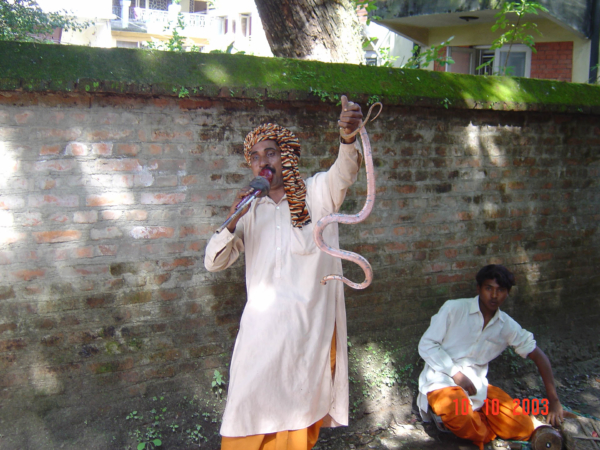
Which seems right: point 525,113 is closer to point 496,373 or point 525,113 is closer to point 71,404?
point 496,373

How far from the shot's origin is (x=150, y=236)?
317 cm

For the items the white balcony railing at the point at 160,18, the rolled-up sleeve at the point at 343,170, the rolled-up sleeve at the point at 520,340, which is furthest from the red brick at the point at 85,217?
the white balcony railing at the point at 160,18

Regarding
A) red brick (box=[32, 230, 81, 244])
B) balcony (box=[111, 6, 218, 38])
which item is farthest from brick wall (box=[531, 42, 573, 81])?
balcony (box=[111, 6, 218, 38])

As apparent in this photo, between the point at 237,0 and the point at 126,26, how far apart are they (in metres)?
6.26

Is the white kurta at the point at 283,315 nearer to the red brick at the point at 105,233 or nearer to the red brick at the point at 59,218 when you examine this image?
the red brick at the point at 105,233

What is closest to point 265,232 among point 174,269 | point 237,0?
point 174,269

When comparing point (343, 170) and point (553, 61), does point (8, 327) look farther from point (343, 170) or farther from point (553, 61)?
point (553, 61)

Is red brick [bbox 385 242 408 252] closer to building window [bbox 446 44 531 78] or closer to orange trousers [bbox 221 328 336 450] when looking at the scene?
orange trousers [bbox 221 328 336 450]

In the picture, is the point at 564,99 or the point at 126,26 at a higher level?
the point at 126,26

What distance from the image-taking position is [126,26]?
29312mm

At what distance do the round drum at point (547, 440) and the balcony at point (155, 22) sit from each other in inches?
1160

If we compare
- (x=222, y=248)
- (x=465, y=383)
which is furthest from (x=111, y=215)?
(x=465, y=383)

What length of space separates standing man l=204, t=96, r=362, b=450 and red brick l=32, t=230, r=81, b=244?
955 millimetres

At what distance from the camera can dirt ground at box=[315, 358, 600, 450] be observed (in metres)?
3.53
